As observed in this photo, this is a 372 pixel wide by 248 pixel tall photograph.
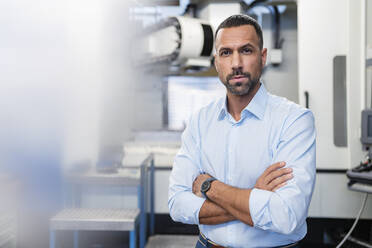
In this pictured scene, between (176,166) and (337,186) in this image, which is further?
(337,186)

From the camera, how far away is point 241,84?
110 centimetres

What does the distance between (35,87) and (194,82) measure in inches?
98.6

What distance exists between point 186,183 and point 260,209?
297 mm

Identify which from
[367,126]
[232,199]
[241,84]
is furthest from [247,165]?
[367,126]

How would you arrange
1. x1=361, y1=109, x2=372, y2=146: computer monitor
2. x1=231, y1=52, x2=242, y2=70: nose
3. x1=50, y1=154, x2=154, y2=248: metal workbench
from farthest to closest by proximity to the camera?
x1=361, y1=109, x2=372, y2=146: computer monitor, x1=50, y1=154, x2=154, y2=248: metal workbench, x1=231, y1=52, x2=242, y2=70: nose

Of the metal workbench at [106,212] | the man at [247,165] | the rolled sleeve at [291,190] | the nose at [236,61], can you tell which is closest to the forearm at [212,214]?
the man at [247,165]

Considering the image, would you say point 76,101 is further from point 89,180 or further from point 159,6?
point 159,6

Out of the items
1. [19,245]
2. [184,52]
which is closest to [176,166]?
[19,245]

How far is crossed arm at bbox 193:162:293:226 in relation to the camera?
1017mm

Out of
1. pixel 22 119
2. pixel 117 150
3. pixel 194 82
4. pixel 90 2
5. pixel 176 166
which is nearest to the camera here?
pixel 176 166

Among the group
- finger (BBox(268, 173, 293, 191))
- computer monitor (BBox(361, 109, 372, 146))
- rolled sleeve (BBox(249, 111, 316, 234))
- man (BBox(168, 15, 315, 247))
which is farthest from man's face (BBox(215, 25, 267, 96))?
computer monitor (BBox(361, 109, 372, 146))

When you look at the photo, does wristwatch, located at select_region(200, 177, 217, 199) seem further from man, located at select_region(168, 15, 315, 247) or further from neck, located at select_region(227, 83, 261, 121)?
neck, located at select_region(227, 83, 261, 121)

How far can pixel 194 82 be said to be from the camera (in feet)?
12.8

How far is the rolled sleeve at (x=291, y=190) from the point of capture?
97cm
